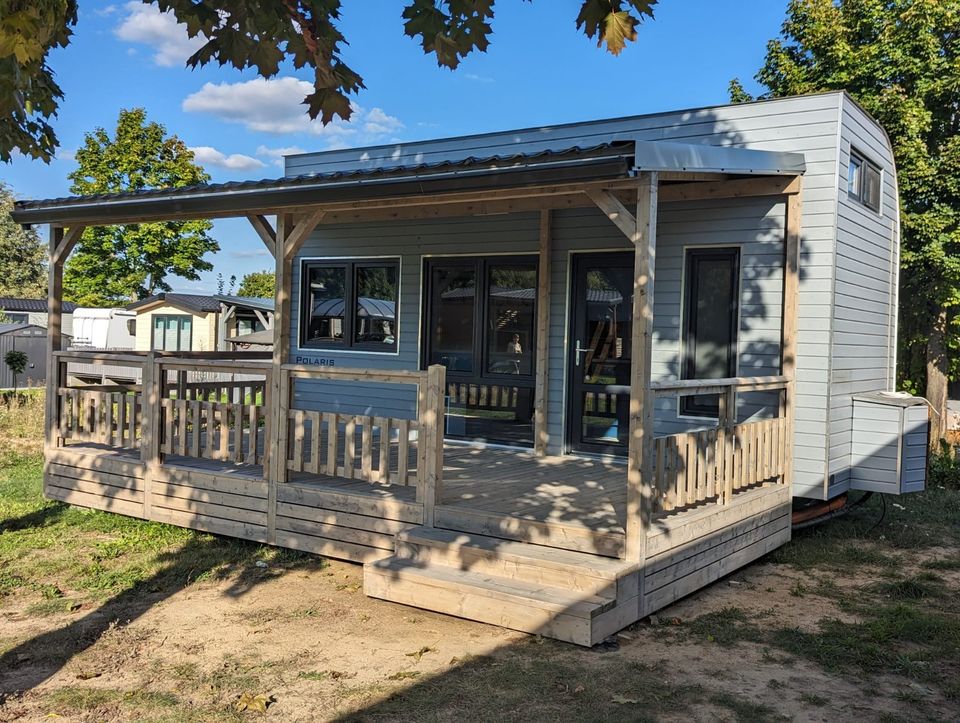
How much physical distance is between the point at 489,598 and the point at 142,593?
2439 mm

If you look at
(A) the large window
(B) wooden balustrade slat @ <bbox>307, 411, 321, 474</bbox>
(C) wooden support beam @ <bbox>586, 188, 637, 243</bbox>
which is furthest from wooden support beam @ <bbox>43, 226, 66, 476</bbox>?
(C) wooden support beam @ <bbox>586, 188, 637, 243</bbox>

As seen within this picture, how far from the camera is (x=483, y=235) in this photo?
880 cm

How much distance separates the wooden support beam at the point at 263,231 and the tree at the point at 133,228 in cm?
2501

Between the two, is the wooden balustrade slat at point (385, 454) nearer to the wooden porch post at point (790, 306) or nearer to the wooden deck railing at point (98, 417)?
the wooden deck railing at point (98, 417)

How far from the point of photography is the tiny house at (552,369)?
5289mm

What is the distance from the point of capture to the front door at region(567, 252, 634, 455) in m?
7.93

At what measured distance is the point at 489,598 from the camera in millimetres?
5074

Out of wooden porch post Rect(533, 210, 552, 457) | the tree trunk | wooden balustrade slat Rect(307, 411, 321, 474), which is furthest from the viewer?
the tree trunk

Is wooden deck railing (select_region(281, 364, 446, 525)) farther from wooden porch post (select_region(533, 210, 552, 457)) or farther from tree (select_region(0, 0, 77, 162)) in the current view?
tree (select_region(0, 0, 77, 162))

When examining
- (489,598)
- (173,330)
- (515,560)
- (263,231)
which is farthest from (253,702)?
(173,330)

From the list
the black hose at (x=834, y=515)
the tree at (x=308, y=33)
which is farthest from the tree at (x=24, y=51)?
the black hose at (x=834, y=515)

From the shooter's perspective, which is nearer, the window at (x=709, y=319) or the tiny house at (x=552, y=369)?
the tiny house at (x=552, y=369)

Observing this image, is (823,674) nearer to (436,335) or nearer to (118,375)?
(436,335)

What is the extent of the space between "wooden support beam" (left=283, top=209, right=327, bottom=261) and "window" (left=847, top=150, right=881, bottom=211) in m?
4.40
